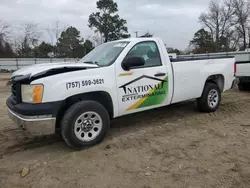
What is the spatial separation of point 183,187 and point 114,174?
2.97 ft

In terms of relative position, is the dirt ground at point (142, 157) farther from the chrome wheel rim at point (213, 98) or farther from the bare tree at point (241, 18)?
the bare tree at point (241, 18)

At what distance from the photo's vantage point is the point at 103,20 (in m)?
44.9

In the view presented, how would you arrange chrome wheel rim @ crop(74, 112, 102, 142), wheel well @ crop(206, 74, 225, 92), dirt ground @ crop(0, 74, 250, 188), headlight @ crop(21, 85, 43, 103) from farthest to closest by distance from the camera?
wheel well @ crop(206, 74, 225, 92) → chrome wheel rim @ crop(74, 112, 102, 142) → headlight @ crop(21, 85, 43, 103) → dirt ground @ crop(0, 74, 250, 188)

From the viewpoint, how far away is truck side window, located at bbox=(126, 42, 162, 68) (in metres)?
4.80

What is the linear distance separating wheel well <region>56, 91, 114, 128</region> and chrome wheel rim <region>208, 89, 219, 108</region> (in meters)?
2.91

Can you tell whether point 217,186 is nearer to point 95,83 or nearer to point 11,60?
point 95,83

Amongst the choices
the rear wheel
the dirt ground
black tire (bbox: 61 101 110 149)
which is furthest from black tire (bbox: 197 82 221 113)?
the rear wheel

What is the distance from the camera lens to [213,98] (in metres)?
6.20

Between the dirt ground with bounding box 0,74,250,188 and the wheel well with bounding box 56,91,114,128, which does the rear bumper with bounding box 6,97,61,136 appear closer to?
the wheel well with bounding box 56,91,114,128

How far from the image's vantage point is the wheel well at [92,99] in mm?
4017

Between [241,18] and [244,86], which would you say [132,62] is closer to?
[244,86]

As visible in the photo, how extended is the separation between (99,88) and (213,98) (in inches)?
136

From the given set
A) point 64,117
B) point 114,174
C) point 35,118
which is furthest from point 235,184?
point 35,118

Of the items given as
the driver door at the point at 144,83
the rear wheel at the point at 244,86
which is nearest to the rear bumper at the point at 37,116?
the driver door at the point at 144,83
